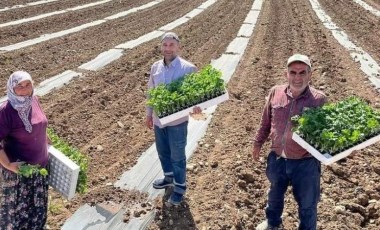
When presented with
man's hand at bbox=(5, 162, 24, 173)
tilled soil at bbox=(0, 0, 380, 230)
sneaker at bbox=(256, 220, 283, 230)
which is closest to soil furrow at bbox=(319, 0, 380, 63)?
tilled soil at bbox=(0, 0, 380, 230)

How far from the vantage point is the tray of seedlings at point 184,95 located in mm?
4418

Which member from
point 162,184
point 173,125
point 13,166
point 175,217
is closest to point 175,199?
point 175,217

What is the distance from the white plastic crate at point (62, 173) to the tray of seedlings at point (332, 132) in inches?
79.8

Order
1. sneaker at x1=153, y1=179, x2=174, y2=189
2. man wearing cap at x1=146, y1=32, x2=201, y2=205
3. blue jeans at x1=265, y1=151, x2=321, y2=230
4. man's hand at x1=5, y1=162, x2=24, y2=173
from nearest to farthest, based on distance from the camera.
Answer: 1. man's hand at x1=5, y1=162, x2=24, y2=173
2. blue jeans at x1=265, y1=151, x2=321, y2=230
3. man wearing cap at x1=146, y1=32, x2=201, y2=205
4. sneaker at x1=153, y1=179, x2=174, y2=189

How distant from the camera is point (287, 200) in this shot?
515cm

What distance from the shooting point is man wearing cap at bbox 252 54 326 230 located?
3.78 m

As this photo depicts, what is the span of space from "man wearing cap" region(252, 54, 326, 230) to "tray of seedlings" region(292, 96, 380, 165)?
0.42ft

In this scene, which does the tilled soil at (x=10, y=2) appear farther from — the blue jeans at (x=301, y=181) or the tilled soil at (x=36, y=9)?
the blue jeans at (x=301, y=181)

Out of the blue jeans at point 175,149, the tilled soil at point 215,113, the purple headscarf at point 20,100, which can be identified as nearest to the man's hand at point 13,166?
the purple headscarf at point 20,100

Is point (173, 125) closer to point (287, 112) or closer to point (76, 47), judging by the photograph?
point (287, 112)

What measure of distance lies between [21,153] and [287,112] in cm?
245

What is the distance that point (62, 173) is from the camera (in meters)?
4.05

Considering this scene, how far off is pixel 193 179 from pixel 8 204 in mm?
2343

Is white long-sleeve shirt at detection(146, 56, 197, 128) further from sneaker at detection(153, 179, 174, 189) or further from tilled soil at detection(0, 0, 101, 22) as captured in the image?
tilled soil at detection(0, 0, 101, 22)
